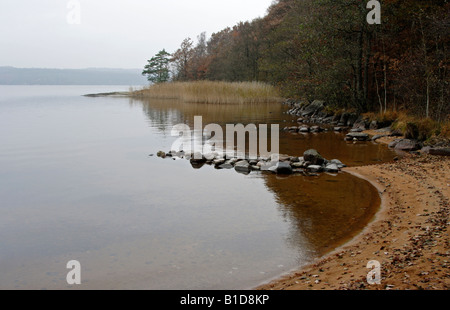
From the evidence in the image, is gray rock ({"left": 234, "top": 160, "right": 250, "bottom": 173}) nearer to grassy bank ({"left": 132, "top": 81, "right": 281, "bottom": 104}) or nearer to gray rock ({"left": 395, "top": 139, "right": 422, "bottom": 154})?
Result: gray rock ({"left": 395, "top": 139, "right": 422, "bottom": 154})

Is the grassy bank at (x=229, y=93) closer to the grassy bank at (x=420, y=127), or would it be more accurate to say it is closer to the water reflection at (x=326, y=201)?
the grassy bank at (x=420, y=127)

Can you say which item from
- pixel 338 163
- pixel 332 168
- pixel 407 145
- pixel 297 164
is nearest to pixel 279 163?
pixel 297 164

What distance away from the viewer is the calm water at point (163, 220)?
5.13m

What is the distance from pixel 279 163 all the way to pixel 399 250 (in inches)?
224

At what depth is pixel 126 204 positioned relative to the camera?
8.03m

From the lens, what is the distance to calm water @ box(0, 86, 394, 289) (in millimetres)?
5129

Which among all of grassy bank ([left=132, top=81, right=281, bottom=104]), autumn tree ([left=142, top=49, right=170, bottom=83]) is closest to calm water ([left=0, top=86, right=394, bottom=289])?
grassy bank ([left=132, top=81, right=281, bottom=104])

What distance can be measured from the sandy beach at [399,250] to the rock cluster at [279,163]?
2153 millimetres

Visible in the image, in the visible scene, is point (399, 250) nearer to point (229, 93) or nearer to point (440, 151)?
point (440, 151)

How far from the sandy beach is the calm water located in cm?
33

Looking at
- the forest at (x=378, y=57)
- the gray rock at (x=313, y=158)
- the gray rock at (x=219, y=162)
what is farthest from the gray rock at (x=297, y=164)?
the forest at (x=378, y=57)

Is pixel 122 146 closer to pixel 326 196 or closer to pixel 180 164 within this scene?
pixel 180 164

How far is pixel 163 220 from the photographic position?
707cm
